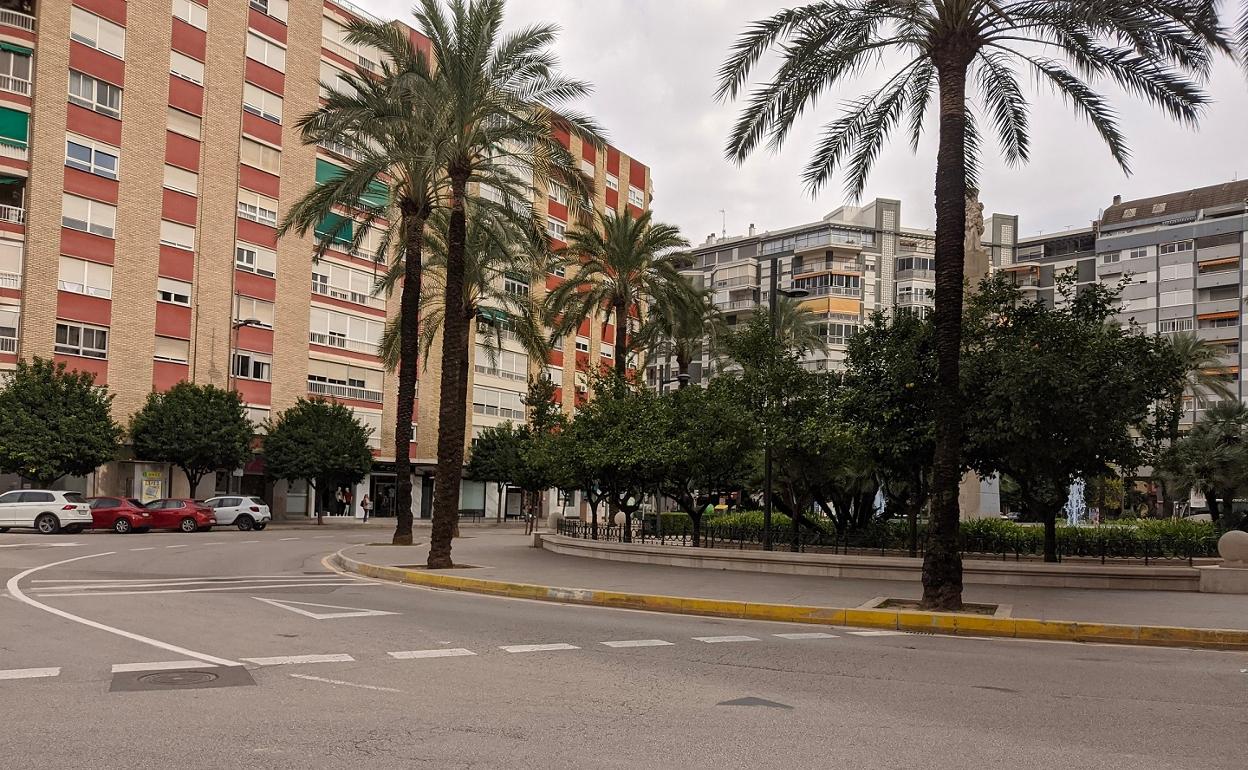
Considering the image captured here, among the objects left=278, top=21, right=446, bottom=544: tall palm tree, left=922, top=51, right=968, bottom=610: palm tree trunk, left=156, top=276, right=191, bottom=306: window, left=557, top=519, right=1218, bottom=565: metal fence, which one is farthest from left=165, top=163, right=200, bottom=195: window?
left=922, top=51, right=968, bottom=610: palm tree trunk

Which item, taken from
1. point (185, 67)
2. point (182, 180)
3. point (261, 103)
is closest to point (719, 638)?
point (182, 180)

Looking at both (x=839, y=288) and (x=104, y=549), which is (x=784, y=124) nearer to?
(x=104, y=549)

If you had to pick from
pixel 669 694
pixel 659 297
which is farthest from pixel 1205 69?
pixel 659 297

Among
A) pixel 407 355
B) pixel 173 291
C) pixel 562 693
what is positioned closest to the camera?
pixel 562 693

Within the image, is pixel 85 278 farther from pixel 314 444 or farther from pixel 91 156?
pixel 314 444

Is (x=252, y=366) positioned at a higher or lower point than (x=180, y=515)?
higher

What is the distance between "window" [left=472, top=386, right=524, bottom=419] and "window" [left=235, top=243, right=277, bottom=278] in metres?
17.1

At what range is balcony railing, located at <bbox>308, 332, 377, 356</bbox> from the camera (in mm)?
55938

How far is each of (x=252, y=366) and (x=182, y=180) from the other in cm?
935

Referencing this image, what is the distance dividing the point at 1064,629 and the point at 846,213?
297 feet

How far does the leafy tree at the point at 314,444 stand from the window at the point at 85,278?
10.0 meters

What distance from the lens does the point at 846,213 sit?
100062 mm

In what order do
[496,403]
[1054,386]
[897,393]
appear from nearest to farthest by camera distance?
[1054,386], [897,393], [496,403]

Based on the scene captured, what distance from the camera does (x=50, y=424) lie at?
1545 inches
